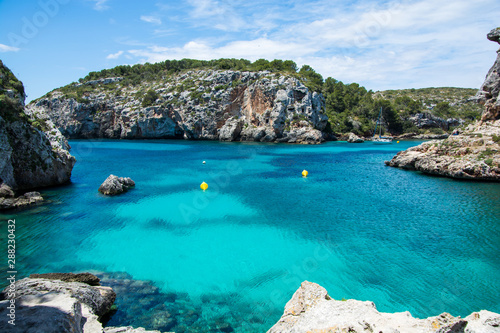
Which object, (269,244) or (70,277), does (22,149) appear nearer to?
(70,277)

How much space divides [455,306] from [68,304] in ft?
36.4

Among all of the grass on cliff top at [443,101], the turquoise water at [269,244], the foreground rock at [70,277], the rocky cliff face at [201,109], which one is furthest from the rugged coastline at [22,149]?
the grass on cliff top at [443,101]

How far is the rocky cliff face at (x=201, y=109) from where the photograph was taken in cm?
6562

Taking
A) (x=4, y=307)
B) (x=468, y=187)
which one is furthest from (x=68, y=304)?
(x=468, y=187)

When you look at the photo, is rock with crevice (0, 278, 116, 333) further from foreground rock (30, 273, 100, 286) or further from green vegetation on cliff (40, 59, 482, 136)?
green vegetation on cliff (40, 59, 482, 136)

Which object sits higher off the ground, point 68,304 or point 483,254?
point 68,304

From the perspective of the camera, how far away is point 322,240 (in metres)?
13.3

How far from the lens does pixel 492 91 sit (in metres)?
30.7

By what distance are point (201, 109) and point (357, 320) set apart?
6982cm

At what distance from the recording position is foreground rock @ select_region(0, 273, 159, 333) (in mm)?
4985

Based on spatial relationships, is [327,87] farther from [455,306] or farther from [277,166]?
[455,306]

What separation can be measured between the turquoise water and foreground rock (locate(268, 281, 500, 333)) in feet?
8.04

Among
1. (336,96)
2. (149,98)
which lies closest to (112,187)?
(149,98)

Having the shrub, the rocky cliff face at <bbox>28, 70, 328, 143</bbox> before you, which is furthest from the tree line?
the shrub
